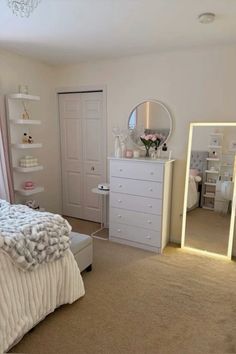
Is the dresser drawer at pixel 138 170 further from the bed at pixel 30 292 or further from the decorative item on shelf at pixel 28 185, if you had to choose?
the bed at pixel 30 292

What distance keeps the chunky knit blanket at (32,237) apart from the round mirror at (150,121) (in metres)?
1.83

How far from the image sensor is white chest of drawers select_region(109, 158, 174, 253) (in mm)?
3172

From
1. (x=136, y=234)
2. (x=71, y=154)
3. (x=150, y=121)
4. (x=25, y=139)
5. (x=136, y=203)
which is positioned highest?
(x=150, y=121)

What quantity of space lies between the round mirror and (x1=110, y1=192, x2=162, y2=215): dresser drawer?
2.54ft

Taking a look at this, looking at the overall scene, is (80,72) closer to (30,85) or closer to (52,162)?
(30,85)

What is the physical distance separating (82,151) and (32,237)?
2.41 metres

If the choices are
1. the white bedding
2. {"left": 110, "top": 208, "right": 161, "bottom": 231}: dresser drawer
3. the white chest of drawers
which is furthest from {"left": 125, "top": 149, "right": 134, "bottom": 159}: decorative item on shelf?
the white bedding

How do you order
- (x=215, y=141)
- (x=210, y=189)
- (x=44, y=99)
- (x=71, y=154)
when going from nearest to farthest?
(x=215, y=141)
(x=210, y=189)
(x=44, y=99)
(x=71, y=154)

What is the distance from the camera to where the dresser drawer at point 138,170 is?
10.3 feet

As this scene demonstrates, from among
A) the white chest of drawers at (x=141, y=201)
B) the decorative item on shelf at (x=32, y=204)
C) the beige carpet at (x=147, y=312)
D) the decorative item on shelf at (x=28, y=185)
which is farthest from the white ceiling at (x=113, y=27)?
the beige carpet at (x=147, y=312)

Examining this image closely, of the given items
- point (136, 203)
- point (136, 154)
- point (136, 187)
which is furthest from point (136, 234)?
point (136, 154)

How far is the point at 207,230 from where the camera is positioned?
3.37 meters

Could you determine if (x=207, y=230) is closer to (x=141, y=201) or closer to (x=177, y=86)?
(x=141, y=201)

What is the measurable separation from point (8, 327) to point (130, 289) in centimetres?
118
